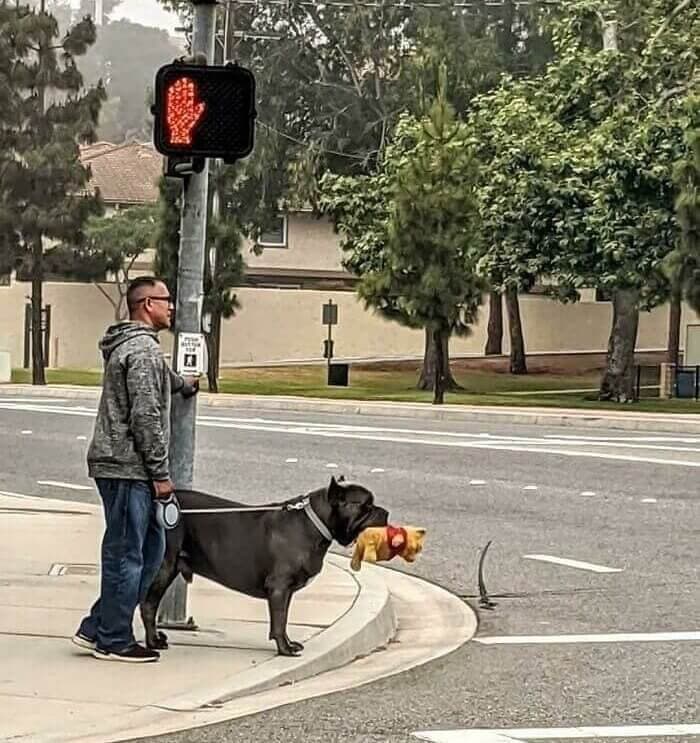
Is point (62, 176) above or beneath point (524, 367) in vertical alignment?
above

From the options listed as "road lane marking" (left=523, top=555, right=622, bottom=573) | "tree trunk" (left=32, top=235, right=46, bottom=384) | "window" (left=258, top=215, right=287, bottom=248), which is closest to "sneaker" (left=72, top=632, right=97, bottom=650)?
"road lane marking" (left=523, top=555, right=622, bottom=573)

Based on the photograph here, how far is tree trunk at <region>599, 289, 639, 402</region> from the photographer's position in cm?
3856

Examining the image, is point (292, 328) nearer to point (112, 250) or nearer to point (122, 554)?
point (112, 250)

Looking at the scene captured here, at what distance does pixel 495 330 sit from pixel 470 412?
2568 cm

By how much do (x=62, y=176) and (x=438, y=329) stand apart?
1293 cm

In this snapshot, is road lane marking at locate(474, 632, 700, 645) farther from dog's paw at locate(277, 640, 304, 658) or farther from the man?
the man

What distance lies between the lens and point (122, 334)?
8.16 metres

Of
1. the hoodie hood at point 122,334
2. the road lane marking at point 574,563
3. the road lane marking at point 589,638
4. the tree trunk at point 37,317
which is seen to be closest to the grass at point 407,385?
the tree trunk at point 37,317

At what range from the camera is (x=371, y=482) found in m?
18.5

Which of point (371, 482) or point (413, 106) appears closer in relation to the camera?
point (371, 482)

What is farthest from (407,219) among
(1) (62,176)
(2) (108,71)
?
(2) (108,71)

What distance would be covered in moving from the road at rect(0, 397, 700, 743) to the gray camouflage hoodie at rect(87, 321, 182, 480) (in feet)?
4.80

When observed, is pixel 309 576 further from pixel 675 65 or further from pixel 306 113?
pixel 306 113

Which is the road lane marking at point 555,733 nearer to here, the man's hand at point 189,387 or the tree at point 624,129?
the man's hand at point 189,387
